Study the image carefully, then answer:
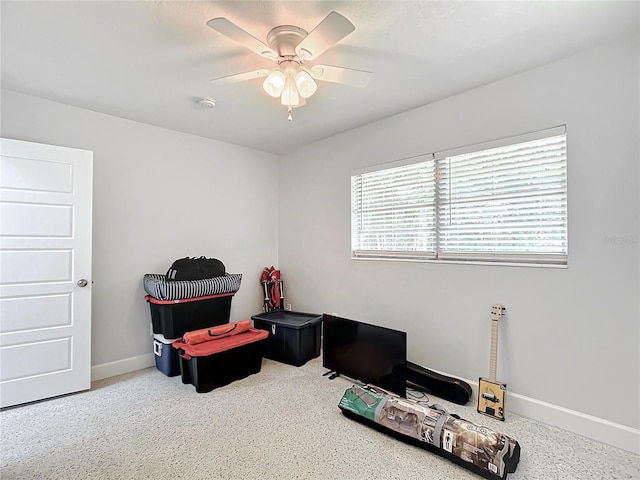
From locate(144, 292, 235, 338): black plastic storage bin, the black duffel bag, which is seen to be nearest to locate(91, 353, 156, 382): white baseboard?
locate(144, 292, 235, 338): black plastic storage bin

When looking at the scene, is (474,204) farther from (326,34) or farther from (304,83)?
(326,34)

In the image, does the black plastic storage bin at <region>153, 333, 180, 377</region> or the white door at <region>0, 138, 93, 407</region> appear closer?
the white door at <region>0, 138, 93, 407</region>

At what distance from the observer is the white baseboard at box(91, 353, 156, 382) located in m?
3.08

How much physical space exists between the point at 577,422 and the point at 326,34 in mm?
2857

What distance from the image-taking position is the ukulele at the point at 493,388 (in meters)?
2.35

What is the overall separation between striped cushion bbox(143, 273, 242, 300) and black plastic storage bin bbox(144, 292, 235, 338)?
5 cm

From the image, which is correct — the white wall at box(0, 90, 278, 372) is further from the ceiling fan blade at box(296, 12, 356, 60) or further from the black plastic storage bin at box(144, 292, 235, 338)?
the ceiling fan blade at box(296, 12, 356, 60)

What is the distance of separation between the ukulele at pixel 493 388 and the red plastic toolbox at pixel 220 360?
1.94 meters

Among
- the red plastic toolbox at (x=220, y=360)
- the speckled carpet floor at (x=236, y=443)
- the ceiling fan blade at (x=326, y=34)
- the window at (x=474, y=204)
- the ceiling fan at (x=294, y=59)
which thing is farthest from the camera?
the red plastic toolbox at (x=220, y=360)

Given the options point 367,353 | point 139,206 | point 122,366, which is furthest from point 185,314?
point 367,353

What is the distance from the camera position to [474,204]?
8.80 ft

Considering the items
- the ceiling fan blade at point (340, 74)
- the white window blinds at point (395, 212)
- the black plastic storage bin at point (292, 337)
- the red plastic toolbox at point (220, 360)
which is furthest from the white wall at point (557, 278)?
the red plastic toolbox at point (220, 360)

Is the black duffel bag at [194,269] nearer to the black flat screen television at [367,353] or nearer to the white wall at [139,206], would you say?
the white wall at [139,206]

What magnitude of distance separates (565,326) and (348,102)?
A: 7.96ft
